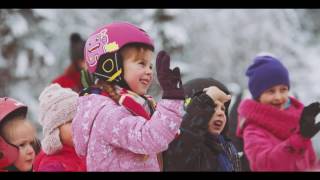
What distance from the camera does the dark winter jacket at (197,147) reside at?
2.83 meters

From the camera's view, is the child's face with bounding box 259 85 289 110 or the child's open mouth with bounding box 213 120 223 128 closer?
the child's open mouth with bounding box 213 120 223 128

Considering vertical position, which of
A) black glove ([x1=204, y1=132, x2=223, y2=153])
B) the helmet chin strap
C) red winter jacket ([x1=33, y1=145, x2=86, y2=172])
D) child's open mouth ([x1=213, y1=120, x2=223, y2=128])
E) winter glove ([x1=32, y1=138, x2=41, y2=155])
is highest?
the helmet chin strap

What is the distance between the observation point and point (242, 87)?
10.3 feet

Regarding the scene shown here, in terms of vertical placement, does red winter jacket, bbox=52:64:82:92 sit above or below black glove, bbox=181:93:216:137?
above

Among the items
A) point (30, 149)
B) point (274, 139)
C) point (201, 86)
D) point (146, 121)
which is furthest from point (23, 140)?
point (274, 139)

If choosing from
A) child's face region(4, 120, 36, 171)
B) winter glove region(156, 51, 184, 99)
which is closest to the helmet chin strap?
winter glove region(156, 51, 184, 99)

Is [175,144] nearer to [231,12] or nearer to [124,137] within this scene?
[124,137]

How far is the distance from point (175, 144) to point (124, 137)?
307 mm

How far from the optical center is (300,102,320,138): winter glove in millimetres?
2906

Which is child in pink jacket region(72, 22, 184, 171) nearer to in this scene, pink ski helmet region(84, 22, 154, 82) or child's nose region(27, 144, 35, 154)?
pink ski helmet region(84, 22, 154, 82)

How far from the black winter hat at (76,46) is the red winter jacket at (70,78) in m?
0.05

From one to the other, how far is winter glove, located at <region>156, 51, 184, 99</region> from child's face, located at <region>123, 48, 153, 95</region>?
0.22 metres

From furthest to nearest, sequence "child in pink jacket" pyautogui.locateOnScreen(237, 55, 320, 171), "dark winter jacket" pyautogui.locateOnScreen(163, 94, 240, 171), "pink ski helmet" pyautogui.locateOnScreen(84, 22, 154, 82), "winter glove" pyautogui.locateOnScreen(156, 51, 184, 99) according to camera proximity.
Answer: "child in pink jacket" pyautogui.locateOnScreen(237, 55, 320, 171) → "dark winter jacket" pyautogui.locateOnScreen(163, 94, 240, 171) → "pink ski helmet" pyautogui.locateOnScreen(84, 22, 154, 82) → "winter glove" pyautogui.locateOnScreen(156, 51, 184, 99)

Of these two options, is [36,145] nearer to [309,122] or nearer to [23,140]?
[23,140]
